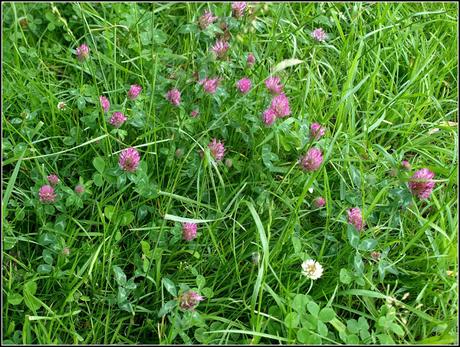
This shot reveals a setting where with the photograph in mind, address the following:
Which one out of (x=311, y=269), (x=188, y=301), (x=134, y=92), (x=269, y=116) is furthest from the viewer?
(x=134, y=92)

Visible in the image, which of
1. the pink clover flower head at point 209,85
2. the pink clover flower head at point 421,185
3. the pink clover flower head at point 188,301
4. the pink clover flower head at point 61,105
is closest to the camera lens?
the pink clover flower head at point 188,301

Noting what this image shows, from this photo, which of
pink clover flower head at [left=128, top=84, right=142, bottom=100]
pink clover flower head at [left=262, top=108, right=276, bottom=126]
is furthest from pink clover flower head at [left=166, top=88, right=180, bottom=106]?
pink clover flower head at [left=262, top=108, right=276, bottom=126]

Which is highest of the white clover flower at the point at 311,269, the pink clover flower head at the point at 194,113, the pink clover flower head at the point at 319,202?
the pink clover flower head at the point at 194,113

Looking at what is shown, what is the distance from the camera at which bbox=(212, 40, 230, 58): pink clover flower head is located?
1.84 meters

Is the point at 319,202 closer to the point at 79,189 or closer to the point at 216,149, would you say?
the point at 216,149

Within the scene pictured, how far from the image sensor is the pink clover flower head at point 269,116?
1805mm

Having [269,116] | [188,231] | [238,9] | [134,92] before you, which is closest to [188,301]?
[188,231]

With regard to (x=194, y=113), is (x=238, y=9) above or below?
above

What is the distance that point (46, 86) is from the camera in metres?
2.11

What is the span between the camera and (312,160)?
1738 mm

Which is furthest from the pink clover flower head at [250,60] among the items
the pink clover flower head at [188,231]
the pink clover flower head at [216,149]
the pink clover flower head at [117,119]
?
the pink clover flower head at [188,231]

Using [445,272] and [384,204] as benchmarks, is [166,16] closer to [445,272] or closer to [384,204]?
[384,204]

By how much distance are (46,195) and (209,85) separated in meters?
0.53

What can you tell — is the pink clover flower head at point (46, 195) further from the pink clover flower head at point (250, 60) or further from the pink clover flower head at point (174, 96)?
the pink clover flower head at point (250, 60)
